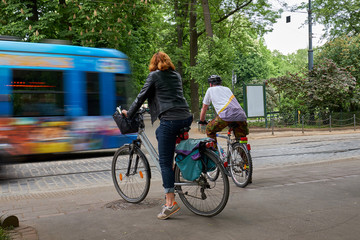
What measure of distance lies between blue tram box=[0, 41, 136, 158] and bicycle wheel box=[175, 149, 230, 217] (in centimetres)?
581

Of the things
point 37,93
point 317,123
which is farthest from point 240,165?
point 317,123

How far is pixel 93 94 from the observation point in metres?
10.6

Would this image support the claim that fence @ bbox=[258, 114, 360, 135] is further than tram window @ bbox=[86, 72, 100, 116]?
Yes

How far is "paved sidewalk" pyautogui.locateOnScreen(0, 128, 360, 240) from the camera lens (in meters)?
3.63

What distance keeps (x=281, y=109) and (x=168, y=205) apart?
75.0 ft

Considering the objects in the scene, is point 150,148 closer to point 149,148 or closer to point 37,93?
point 149,148

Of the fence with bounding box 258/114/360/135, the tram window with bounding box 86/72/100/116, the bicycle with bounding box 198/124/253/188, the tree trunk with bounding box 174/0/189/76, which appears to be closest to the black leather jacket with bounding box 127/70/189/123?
the bicycle with bounding box 198/124/253/188

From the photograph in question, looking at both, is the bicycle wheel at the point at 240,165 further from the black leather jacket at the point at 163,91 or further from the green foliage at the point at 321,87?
the green foliage at the point at 321,87

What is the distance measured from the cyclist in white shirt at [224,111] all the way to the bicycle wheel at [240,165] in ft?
0.85

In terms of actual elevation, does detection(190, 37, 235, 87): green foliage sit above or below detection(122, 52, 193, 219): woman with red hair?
above

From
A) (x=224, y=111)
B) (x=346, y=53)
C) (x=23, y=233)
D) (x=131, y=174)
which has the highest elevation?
(x=346, y=53)

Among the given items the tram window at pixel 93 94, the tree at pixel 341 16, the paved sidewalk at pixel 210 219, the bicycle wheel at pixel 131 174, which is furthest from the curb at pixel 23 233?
the tree at pixel 341 16

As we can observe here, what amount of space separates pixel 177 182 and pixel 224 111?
1795 mm

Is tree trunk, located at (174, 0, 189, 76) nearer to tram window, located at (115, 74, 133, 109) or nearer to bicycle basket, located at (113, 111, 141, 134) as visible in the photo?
tram window, located at (115, 74, 133, 109)
